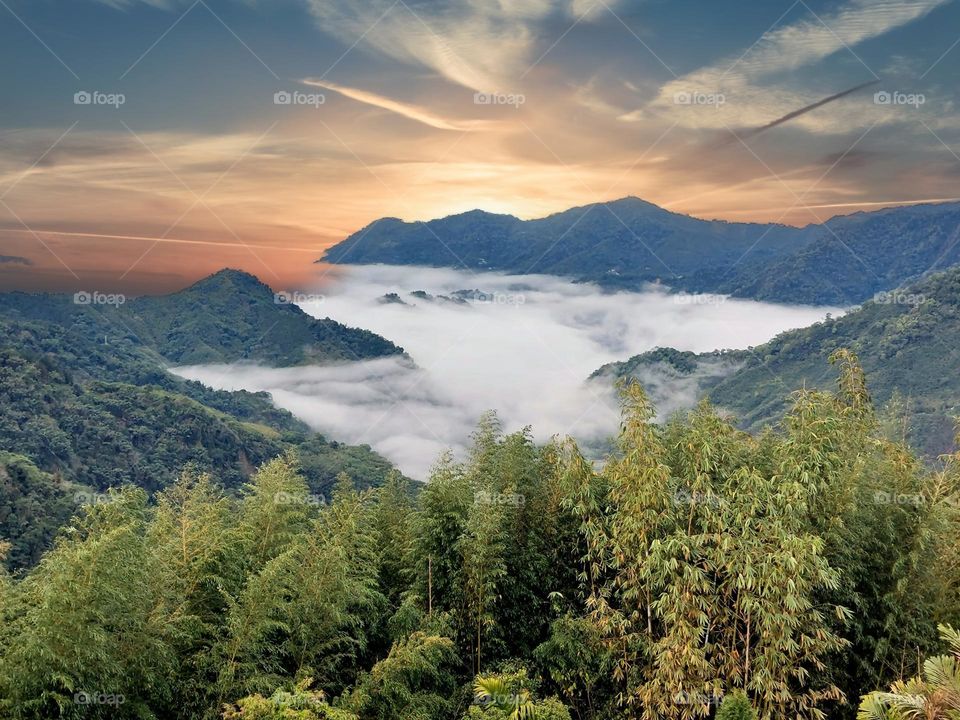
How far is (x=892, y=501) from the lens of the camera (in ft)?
Result: 37.1

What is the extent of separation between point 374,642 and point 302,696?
4.52 metres

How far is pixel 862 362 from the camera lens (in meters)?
106

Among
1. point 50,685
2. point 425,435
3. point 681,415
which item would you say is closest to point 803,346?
point 425,435

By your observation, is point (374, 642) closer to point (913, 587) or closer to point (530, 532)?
point (530, 532)

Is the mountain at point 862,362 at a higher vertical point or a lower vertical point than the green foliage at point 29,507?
higher
